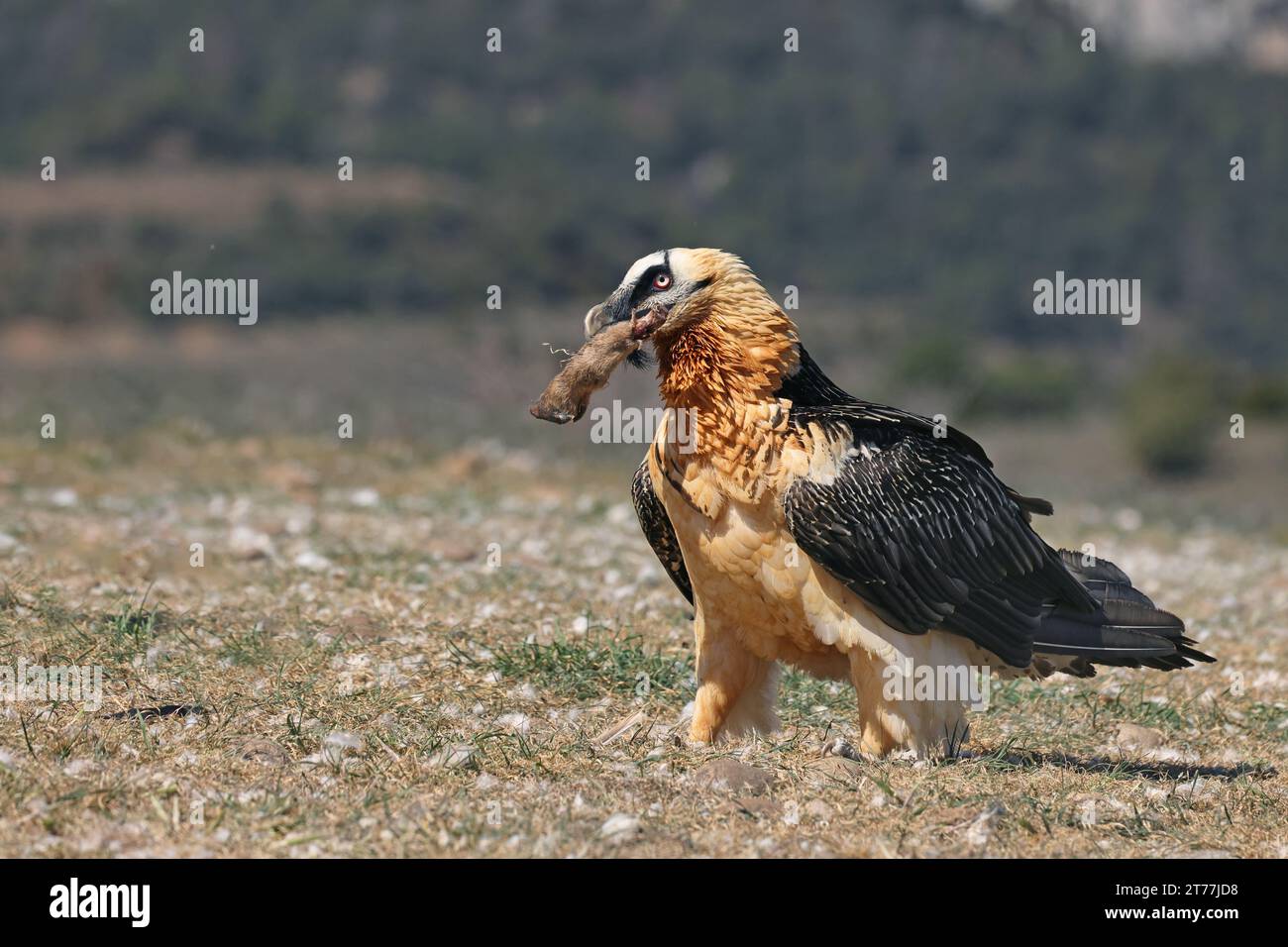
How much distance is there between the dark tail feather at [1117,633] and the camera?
7.09 meters

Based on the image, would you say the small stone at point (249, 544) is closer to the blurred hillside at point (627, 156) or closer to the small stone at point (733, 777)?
the small stone at point (733, 777)

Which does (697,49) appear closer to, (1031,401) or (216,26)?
(216,26)

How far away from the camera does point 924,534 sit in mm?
6656

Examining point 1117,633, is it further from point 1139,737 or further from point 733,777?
point 733,777

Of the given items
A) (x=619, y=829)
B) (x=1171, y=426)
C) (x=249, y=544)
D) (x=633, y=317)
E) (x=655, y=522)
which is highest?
(x=1171, y=426)

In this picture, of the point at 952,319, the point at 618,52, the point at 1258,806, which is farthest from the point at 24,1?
the point at 1258,806

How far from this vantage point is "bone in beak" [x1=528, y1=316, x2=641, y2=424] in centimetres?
662

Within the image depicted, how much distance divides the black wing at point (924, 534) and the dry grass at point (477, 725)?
605 mm

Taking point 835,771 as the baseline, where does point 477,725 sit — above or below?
above

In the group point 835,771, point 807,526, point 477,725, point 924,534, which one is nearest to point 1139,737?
point 924,534

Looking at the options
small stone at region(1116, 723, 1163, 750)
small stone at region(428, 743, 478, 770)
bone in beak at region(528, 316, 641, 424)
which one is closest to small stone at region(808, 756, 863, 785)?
small stone at region(428, 743, 478, 770)

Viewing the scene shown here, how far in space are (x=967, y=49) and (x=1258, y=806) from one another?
4866 inches

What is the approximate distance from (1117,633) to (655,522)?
6.59ft

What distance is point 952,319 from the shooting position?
260 feet
